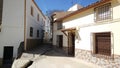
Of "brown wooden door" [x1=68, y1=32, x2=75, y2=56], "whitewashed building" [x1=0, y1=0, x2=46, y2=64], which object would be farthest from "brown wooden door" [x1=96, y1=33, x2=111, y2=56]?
"whitewashed building" [x1=0, y1=0, x2=46, y2=64]

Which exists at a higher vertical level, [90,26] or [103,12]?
[103,12]

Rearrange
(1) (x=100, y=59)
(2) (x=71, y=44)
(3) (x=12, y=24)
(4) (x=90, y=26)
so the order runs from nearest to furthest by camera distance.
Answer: (1) (x=100, y=59)
(4) (x=90, y=26)
(2) (x=71, y=44)
(3) (x=12, y=24)

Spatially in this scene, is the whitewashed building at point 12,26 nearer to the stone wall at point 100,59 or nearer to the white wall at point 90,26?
the white wall at point 90,26

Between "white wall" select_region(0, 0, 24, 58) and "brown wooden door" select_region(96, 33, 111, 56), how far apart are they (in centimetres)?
945

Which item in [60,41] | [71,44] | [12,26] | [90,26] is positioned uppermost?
[12,26]

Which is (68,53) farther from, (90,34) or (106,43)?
(106,43)

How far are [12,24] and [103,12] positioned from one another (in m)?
10.9

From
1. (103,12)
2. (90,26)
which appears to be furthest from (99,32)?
(103,12)

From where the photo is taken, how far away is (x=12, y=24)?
17188 millimetres

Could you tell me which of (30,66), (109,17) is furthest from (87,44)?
(30,66)

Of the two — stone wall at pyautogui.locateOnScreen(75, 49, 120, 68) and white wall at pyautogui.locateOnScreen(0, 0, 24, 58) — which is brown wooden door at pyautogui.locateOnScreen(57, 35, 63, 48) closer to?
white wall at pyautogui.locateOnScreen(0, 0, 24, 58)

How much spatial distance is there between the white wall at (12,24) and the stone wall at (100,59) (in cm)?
760

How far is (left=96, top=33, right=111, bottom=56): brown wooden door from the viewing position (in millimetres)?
10062

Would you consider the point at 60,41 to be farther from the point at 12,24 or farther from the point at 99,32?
the point at 99,32
